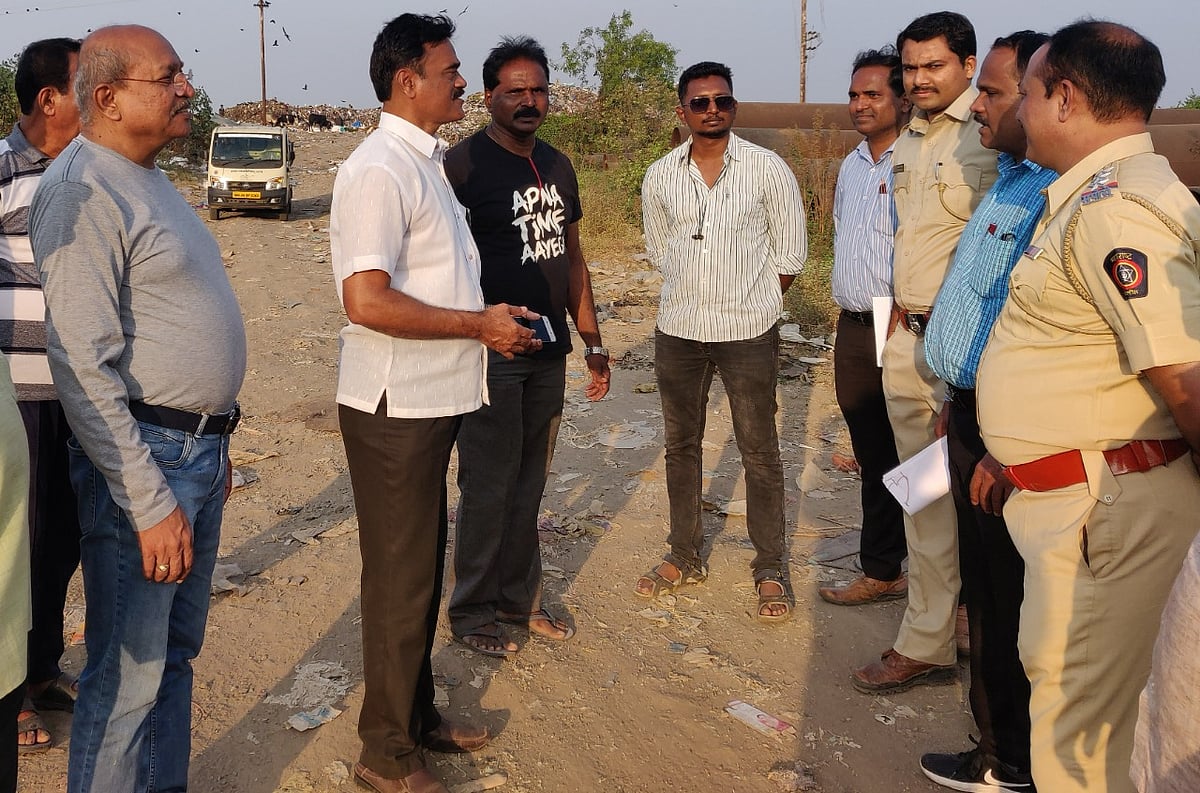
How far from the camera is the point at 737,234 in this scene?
13.6 ft

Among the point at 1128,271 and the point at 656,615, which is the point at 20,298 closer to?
the point at 656,615

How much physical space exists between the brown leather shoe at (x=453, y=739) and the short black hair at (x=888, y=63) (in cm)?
325

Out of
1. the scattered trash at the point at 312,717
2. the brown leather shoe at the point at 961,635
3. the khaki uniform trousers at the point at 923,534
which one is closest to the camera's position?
the scattered trash at the point at 312,717

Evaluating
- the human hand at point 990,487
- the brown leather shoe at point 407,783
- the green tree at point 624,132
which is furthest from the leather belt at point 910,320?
the green tree at point 624,132

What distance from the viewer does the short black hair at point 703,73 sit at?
4152 mm

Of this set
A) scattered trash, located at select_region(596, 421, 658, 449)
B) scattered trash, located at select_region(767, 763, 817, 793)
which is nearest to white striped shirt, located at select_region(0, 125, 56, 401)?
scattered trash, located at select_region(767, 763, 817, 793)

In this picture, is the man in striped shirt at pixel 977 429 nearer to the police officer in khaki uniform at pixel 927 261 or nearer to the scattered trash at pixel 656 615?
the police officer in khaki uniform at pixel 927 261

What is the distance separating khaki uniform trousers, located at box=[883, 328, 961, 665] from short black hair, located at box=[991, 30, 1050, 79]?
103 centimetres

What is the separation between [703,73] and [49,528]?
126 inches

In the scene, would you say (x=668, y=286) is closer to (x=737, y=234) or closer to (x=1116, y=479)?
(x=737, y=234)

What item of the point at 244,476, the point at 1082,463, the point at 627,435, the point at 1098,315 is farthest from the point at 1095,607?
the point at 244,476

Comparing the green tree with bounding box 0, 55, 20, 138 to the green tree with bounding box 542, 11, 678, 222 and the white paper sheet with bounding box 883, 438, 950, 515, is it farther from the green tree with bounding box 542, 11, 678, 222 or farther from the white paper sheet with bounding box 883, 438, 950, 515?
the white paper sheet with bounding box 883, 438, 950, 515

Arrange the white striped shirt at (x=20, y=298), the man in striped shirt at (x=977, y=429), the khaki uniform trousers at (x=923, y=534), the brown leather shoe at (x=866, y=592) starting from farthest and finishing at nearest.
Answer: the brown leather shoe at (x=866, y=592) → the khaki uniform trousers at (x=923, y=534) → the white striped shirt at (x=20, y=298) → the man in striped shirt at (x=977, y=429)

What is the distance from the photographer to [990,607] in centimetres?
292
